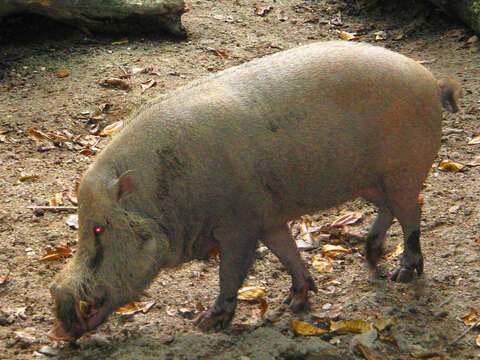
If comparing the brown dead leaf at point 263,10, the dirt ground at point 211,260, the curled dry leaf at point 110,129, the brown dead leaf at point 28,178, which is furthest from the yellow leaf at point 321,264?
the brown dead leaf at point 263,10

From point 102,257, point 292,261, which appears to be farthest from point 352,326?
point 102,257

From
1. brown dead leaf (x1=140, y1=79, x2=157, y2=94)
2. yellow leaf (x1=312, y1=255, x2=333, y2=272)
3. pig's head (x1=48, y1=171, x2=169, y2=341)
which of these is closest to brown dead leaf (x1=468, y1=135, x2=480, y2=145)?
yellow leaf (x1=312, y1=255, x2=333, y2=272)

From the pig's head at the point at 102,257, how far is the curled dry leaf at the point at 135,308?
0.57 metres

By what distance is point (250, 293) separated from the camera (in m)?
4.35

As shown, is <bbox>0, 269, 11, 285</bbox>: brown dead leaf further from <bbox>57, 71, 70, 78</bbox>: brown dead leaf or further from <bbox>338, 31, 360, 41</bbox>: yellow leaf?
<bbox>338, 31, 360, 41</bbox>: yellow leaf

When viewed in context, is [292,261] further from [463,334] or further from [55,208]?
[55,208]

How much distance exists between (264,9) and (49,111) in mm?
3659

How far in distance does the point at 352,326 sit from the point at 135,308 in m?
1.32

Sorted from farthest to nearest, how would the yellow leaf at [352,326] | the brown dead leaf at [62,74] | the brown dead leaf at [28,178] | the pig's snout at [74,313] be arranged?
the brown dead leaf at [62,74] → the brown dead leaf at [28,178] → the yellow leaf at [352,326] → the pig's snout at [74,313]

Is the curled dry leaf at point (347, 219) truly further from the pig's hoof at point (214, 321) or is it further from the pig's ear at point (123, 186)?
the pig's ear at point (123, 186)

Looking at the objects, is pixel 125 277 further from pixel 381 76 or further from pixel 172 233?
pixel 381 76

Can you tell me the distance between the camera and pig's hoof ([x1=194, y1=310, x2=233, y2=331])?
3.92 meters

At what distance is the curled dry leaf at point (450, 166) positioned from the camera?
5453 mm

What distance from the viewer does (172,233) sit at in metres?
3.67
